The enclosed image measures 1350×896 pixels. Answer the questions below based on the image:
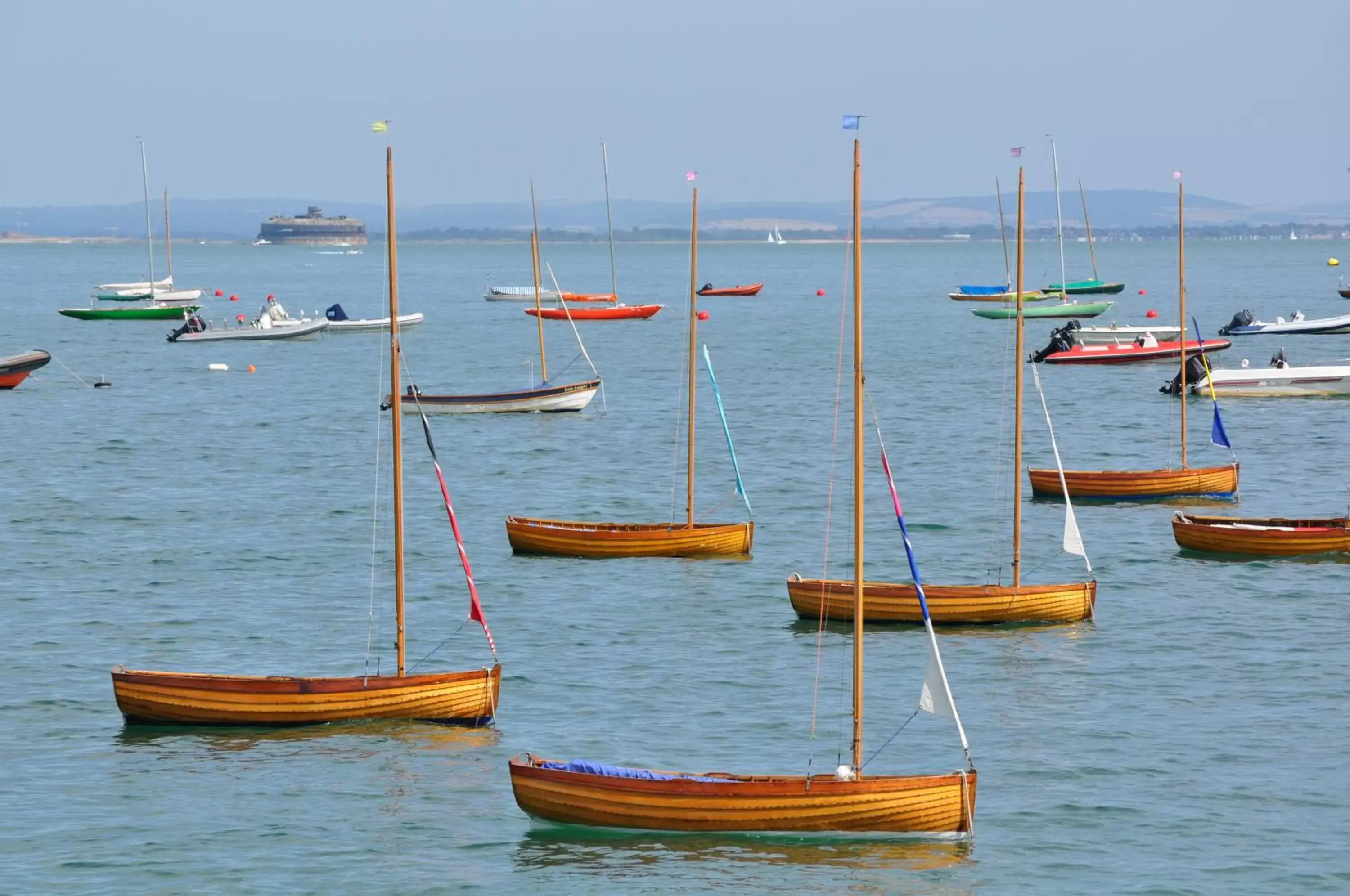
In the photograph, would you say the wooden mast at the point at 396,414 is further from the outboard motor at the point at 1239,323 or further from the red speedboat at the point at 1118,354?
the outboard motor at the point at 1239,323

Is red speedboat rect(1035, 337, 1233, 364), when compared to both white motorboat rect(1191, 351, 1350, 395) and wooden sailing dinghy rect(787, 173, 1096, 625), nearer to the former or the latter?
white motorboat rect(1191, 351, 1350, 395)

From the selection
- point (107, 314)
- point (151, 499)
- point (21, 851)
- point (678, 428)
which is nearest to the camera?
point (21, 851)

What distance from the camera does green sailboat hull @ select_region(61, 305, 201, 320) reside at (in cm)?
16538

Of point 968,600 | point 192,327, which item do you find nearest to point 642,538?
point 968,600

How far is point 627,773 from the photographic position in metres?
30.1

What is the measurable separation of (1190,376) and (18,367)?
211ft

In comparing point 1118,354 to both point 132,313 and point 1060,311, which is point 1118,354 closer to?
point 1060,311

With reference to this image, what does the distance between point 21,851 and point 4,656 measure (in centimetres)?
1343

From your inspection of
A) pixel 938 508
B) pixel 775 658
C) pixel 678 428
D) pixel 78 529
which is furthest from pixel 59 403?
pixel 775 658

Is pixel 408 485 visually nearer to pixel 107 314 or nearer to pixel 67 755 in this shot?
pixel 67 755

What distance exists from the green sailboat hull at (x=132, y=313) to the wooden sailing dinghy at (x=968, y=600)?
126 m

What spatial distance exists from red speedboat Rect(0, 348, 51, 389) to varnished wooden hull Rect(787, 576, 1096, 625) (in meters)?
73.0

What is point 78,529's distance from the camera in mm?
61000

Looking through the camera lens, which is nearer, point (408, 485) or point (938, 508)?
point (938, 508)
